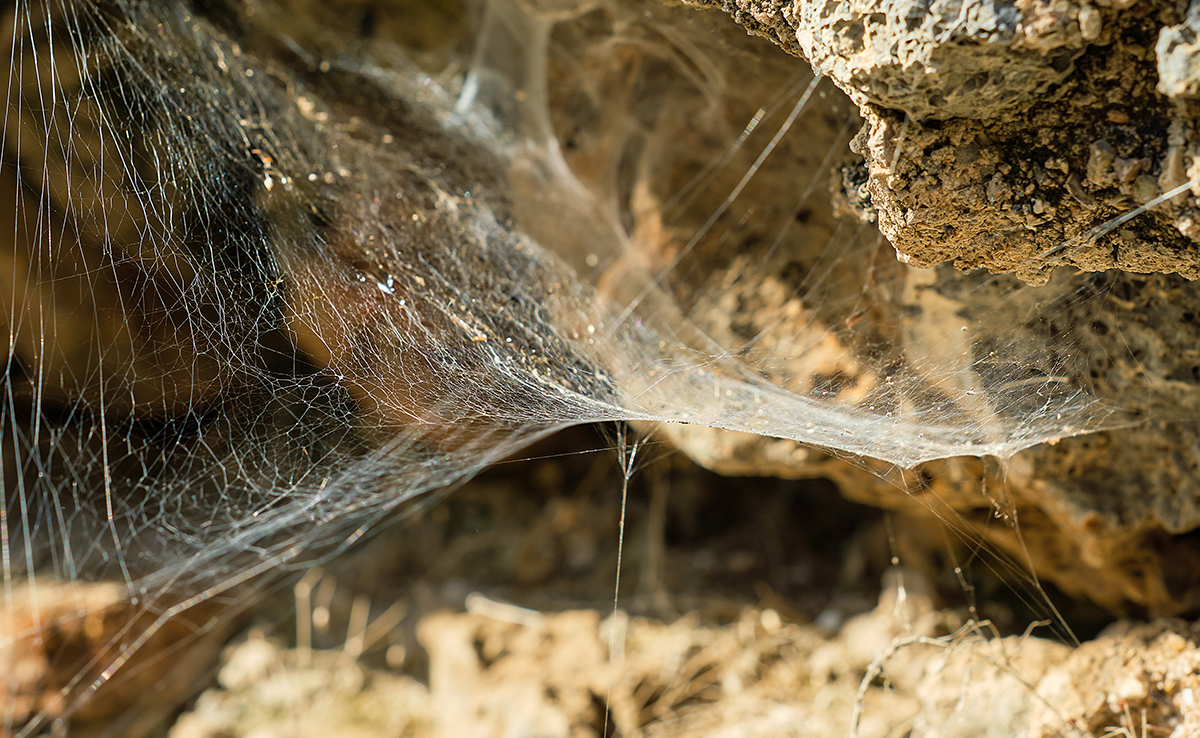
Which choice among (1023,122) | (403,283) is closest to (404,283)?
(403,283)

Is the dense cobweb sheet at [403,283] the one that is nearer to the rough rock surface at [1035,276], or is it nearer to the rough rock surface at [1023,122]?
the rough rock surface at [1035,276]

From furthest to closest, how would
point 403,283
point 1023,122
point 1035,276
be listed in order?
point 403,283 → point 1035,276 → point 1023,122

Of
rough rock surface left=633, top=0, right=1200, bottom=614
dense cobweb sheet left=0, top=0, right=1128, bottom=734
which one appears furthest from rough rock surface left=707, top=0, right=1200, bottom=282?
dense cobweb sheet left=0, top=0, right=1128, bottom=734

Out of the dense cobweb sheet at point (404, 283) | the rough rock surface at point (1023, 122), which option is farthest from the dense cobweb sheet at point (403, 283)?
the rough rock surface at point (1023, 122)

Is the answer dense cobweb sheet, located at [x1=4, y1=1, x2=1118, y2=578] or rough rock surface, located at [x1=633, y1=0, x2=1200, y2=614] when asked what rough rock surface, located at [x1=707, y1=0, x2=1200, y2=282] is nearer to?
rough rock surface, located at [x1=633, y1=0, x2=1200, y2=614]

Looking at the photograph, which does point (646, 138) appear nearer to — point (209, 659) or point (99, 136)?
point (99, 136)

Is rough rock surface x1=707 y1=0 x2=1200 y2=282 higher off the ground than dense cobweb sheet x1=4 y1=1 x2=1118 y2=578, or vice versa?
rough rock surface x1=707 y1=0 x2=1200 y2=282

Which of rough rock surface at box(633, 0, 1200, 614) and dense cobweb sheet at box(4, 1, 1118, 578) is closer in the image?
rough rock surface at box(633, 0, 1200, 614)

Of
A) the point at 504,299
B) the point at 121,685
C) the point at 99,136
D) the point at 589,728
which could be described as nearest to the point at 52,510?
the point at 121,685

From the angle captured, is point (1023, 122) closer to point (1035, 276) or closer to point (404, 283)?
point (1035, 276)
